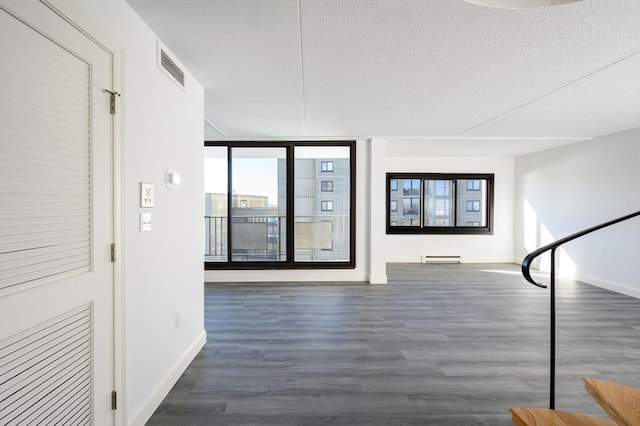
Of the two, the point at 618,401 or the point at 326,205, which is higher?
the point at 326,205

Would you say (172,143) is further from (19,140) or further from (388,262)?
(388,262)

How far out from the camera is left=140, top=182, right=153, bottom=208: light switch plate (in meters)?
1.74

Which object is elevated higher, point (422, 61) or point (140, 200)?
point (422, 61)

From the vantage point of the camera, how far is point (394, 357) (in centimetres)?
254

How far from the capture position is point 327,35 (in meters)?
1.96

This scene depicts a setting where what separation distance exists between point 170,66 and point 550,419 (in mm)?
3014

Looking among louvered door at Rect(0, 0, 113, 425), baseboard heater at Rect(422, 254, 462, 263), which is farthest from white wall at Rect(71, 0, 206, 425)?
baseboard heater at Rect(422, 254, 462, 263)

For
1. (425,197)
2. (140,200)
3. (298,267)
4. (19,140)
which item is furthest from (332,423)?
(425,197)

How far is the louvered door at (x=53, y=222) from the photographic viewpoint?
101 cm

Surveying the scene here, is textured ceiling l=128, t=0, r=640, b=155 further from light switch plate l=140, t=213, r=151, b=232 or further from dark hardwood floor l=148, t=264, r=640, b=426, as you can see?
dark hardwood floor l=148, t=264, r=640, b=426

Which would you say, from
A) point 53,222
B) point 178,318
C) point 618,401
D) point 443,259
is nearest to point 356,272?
point 443,259

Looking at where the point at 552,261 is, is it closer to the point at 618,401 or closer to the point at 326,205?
the point at 618,401

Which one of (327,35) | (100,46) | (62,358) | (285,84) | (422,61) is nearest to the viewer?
(62,358)

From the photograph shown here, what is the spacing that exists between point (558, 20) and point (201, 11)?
212 cm
